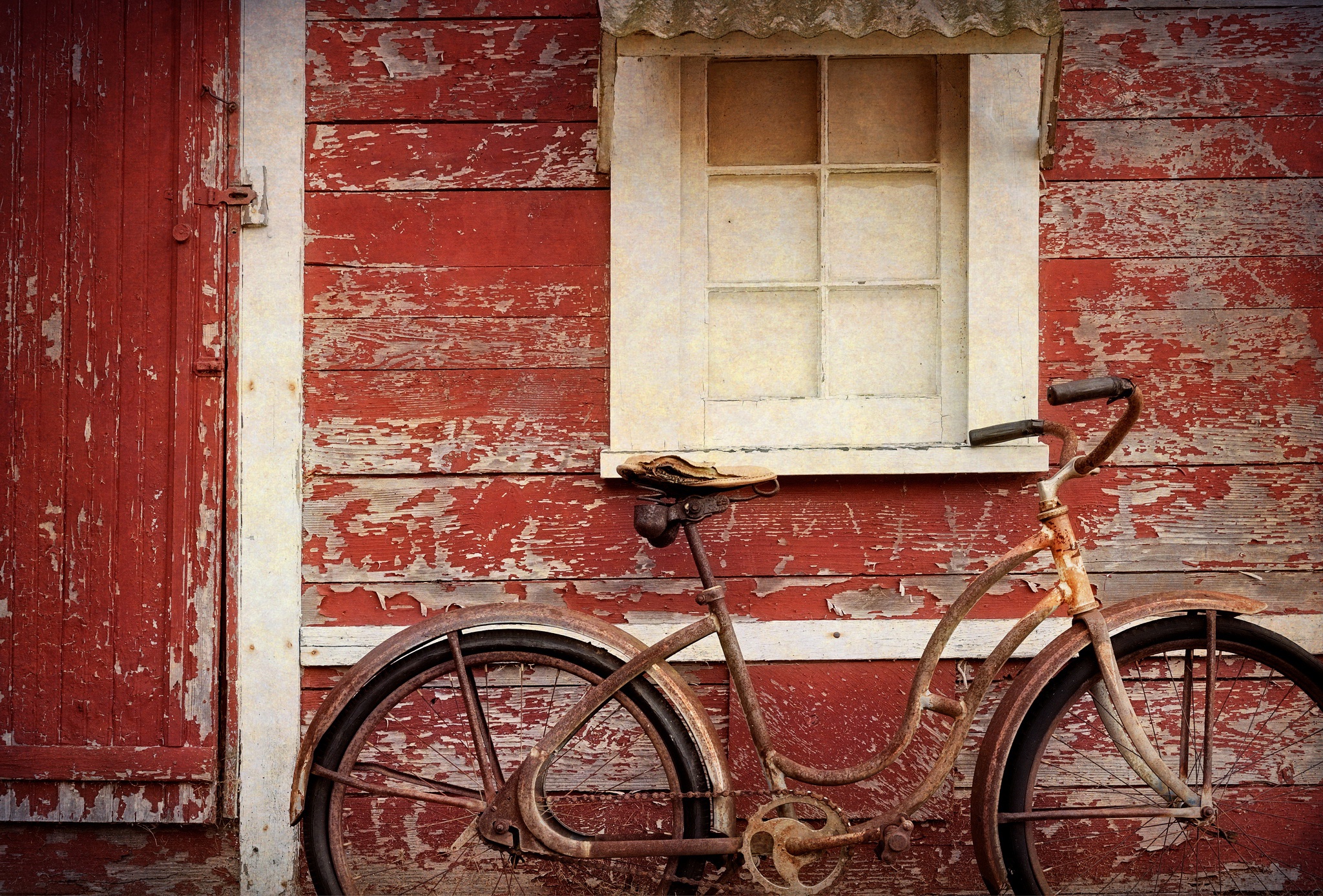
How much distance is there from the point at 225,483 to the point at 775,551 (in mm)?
1399

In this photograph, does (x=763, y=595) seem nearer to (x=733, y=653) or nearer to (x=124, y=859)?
(x=733, y=653)

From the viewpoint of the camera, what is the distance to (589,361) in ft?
8.41

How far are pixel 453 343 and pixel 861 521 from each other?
113 centimetres

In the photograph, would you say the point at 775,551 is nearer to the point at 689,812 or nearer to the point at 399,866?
the point at 689,812

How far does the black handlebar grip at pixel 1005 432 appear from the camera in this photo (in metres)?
2.11

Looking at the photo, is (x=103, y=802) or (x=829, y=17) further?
(x=103, y=802)

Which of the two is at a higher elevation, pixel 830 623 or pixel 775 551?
pixel 775 551

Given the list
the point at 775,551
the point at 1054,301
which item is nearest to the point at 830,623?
the point at 775,551

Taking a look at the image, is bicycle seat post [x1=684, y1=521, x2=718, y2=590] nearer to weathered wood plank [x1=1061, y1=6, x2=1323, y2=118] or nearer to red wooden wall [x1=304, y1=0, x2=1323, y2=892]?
red wooden wall [x1=304, y1=0, x2=1323, y2=892]

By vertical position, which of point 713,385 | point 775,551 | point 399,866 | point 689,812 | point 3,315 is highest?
point 3,315

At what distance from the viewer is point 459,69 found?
2.56 m

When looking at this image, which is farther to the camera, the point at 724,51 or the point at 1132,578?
the point at 1132,578

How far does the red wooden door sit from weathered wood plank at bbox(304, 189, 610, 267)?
279 millimetres

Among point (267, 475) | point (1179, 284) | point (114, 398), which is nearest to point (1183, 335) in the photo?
point (1179, 284)
